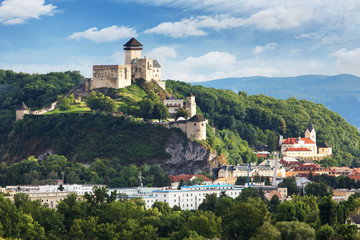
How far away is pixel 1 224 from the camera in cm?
8838

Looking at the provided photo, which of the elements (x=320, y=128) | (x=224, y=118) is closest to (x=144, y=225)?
(x=224, y=118)

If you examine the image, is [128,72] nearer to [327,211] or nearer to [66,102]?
[66,102]

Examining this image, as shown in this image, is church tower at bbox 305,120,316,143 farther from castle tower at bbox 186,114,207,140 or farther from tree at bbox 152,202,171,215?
tree at bbox 152,202,171,215

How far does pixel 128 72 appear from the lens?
15612cm

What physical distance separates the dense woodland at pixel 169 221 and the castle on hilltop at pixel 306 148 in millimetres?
56825

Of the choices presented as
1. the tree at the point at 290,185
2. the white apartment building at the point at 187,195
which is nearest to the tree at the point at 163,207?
the white apartment building at the point at 187,195

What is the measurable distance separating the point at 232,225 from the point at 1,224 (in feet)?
68.9

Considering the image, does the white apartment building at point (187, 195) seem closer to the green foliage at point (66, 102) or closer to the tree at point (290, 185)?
the tree at point (290, 185)

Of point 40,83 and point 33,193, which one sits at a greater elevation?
point 40,83

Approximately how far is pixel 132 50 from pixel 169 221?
2535 inches

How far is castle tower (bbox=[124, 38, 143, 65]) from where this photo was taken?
522 feet

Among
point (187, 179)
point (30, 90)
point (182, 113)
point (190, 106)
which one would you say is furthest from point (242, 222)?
point (30, 90)

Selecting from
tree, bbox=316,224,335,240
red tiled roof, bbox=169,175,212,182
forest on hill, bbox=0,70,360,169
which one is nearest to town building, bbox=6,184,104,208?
red tiled roof, bbox=169,175,212,182

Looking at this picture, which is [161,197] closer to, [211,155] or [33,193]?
[33,193]
